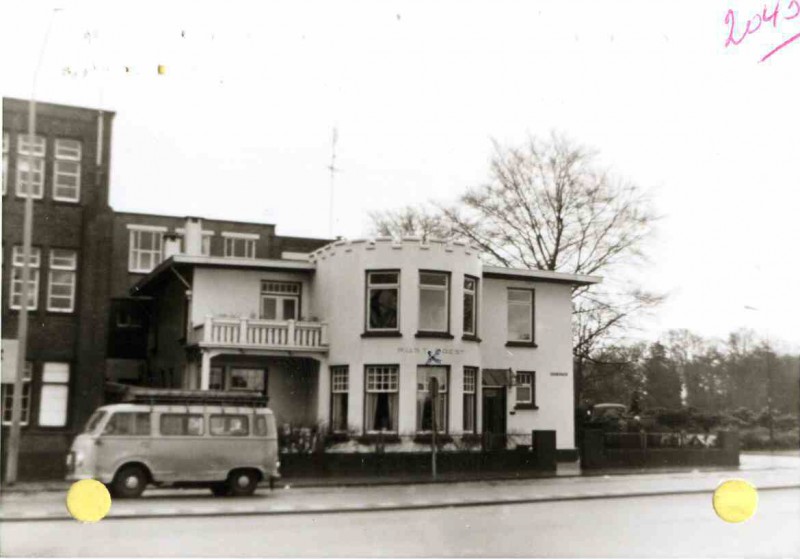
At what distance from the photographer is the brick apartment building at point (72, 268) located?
7.27m

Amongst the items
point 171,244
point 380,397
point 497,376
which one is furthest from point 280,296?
point 497,376

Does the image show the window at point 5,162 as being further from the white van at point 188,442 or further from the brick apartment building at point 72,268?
the white van at point 188,442

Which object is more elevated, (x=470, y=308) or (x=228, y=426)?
(x=470, y=308)

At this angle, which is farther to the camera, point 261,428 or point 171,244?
point 261,428

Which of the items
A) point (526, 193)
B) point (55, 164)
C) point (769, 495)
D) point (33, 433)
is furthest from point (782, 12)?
point (33, 433)

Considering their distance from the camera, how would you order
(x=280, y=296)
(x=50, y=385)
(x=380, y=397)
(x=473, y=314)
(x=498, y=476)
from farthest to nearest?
(x=380, y=397)
(x=280, y=296)
(x=473, y=314)
(x=498, y=476)
(x=50, y=385)

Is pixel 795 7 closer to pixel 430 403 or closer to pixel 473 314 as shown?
pixel 473 314

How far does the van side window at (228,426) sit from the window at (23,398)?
4400mm

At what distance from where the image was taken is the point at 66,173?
26.8 feet

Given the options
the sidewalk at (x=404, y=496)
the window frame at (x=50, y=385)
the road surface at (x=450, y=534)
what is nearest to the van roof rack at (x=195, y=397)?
the sidewalk at (x=404, y=496)

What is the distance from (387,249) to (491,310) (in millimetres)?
Result: 4726

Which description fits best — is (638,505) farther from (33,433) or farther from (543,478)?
(33,433)

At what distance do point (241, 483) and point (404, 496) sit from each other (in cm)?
255

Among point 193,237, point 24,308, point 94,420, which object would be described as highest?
point 193,237
